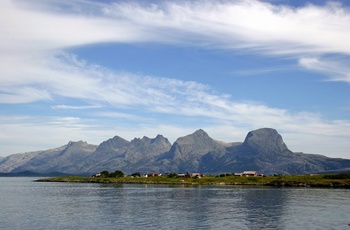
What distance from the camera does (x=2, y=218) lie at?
3260 inches

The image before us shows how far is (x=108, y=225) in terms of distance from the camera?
243 feet

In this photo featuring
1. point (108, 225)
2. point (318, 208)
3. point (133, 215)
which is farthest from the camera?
point (318, 208)

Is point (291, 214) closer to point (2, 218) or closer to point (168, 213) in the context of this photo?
point (168, 213)

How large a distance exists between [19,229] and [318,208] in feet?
238

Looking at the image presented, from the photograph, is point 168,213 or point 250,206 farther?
point 250,206

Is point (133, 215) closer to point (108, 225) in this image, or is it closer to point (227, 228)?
point (108, 225)

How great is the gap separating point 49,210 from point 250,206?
172ft

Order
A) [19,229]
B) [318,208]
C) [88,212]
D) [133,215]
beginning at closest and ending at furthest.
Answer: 1. [19,229]
2. [133,215]
3. [88,212]
4. [318,208]

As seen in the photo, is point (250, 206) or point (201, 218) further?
point (250, 206)

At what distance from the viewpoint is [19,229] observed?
223ft

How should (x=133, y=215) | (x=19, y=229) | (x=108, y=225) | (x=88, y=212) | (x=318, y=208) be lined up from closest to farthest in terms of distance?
(x=19, y=229)
(x=108, y=225)
(x=133, y=215)
(x=88, y=212)
(x=318, y=208)

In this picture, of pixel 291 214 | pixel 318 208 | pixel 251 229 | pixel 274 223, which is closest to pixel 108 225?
pixel 251 229

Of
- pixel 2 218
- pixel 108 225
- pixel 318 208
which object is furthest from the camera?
pixel 318 208

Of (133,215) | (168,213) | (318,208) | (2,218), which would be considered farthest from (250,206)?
(2,218)
